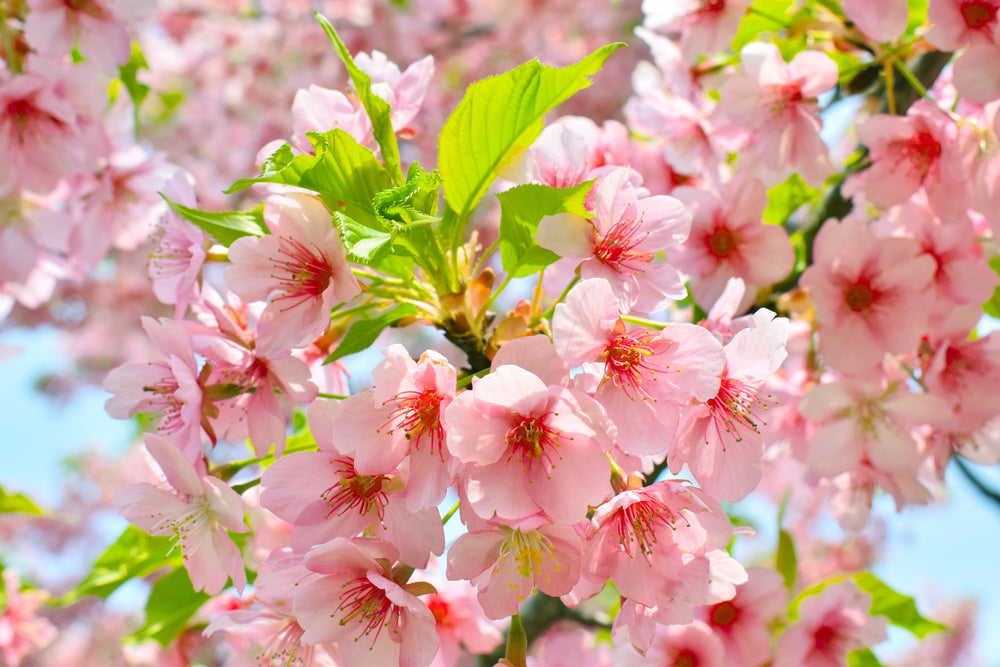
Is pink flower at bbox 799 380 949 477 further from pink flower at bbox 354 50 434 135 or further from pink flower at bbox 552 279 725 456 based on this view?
pink flower at bbox 354 50 434 135

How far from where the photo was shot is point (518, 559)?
1.05 metres

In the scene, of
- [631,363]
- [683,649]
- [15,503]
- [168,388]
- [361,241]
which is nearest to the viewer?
[361,241]

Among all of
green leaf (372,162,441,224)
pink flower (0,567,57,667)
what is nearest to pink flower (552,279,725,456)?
green leaf (372,162,441,224)

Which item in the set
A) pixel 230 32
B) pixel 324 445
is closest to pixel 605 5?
pixel 230 32

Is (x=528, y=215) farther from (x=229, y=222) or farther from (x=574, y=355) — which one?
(x=229, y=222)

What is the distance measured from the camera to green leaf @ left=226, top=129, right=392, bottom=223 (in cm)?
105

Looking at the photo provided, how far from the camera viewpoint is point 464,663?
12.7 feet

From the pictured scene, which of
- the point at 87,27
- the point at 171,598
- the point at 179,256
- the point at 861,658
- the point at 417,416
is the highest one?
the point at 87,27

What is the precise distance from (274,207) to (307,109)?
0.35 m

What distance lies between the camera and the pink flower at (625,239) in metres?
1.13

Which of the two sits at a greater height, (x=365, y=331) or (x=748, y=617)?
(x=365, y=331)

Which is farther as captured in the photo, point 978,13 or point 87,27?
point 87,27

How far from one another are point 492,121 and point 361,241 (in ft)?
1.22

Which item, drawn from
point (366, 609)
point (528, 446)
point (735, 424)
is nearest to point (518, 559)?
point (528, 446)
